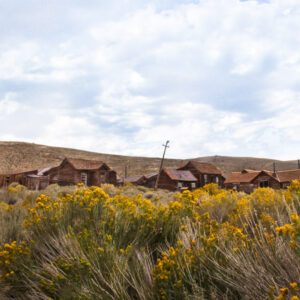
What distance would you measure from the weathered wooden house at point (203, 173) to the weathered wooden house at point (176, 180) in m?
1.28

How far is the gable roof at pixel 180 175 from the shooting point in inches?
1747

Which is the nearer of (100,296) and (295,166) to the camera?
(100,296)

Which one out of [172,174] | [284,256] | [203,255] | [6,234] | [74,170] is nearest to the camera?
[284,256]

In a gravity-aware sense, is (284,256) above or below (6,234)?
above

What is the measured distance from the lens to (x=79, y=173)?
38469 millimetres

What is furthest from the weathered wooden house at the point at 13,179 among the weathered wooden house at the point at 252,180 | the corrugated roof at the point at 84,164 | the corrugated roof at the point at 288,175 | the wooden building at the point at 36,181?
the corrugated roof at the point at 288,175

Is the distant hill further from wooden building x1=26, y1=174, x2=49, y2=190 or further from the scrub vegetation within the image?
the scrub vegetation

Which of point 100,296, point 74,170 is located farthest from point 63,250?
point 74,170

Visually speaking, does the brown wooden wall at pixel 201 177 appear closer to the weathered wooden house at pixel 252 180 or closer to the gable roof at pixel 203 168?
the gable roof at pixel 203 168

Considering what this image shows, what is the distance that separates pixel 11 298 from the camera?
310 cm

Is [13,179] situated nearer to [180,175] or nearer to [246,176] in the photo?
[180,175]

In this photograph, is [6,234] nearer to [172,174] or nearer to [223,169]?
[172,174]

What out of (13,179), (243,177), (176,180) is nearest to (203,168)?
(243,177)

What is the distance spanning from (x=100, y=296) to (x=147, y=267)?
0.61 m
